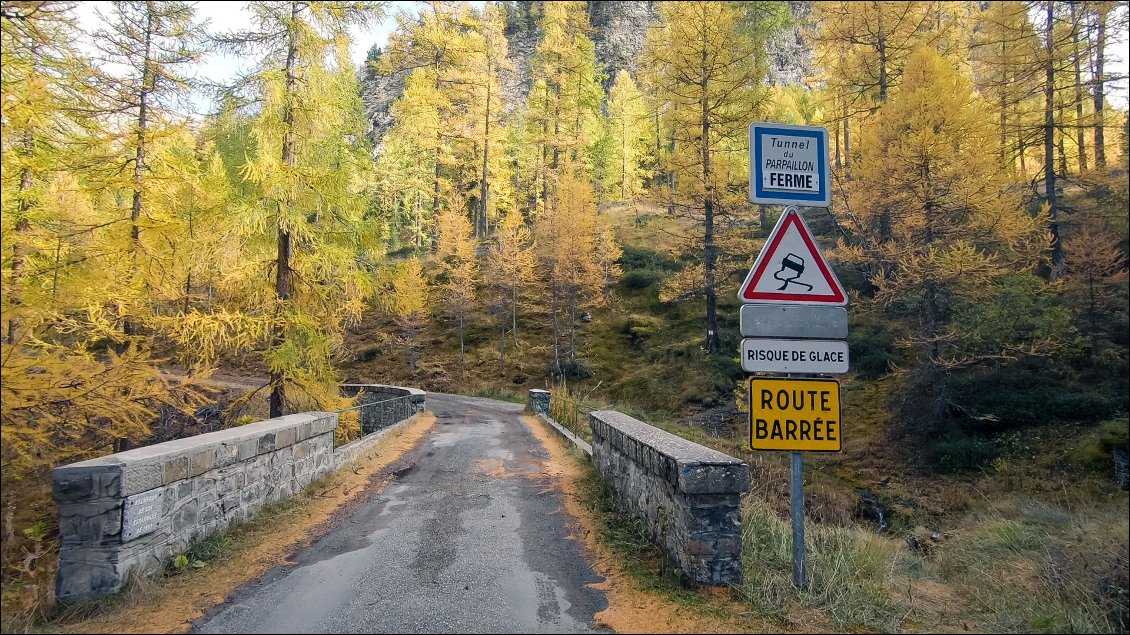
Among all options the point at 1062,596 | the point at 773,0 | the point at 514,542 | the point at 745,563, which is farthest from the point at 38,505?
the point at 773,0

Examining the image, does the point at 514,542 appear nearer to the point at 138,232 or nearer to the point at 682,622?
the point at 682,622

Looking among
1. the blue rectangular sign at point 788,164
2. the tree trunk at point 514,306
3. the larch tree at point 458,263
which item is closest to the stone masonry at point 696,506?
the blue rectangular sign at point 788,164

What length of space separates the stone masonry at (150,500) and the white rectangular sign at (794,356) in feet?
15.8

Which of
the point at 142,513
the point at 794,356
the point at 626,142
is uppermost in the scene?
the point at 626,142

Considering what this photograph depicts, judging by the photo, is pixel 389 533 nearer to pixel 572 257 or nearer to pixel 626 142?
pixel 572 257

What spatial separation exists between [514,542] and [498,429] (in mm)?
10741

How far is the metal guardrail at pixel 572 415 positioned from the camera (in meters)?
13.5

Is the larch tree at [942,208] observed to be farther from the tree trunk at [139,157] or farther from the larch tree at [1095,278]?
the tree trunk at [139,157]

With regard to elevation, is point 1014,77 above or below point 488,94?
below

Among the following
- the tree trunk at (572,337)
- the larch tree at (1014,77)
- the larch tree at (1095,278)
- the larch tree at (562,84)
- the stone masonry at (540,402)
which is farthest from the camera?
the larch tree at (562,84)

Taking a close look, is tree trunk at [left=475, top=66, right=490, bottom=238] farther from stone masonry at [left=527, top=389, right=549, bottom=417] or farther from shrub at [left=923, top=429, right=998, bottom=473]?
shrub at [left=923, top=429, right=998, bottom=473]

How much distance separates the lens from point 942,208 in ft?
52.1

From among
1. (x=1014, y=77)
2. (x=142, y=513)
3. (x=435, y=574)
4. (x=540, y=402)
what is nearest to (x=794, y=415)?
(x=435, y=574)

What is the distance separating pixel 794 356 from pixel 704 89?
19.6m
